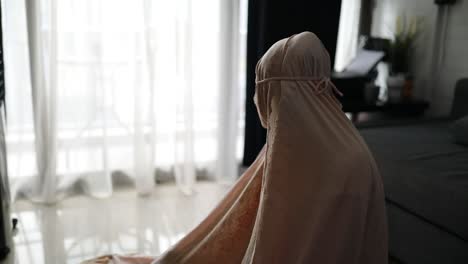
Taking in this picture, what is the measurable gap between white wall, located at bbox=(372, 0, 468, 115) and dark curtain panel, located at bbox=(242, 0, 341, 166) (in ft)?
2.63

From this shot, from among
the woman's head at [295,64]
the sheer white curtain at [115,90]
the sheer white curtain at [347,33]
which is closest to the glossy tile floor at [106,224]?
the sheer white curtain at [115,90]

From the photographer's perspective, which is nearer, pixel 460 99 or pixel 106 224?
pixel 106 224

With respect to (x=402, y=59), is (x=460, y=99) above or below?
below

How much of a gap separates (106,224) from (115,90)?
900 mm

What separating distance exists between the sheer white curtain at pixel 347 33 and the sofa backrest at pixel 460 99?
3.17 feet

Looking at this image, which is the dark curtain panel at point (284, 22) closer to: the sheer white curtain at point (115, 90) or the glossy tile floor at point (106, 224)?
the sheer white curtain at point (115, 90)

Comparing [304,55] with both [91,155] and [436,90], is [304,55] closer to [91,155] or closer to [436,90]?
[91,155]

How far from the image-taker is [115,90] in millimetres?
3051

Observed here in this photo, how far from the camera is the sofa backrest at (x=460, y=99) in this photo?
3094 mm

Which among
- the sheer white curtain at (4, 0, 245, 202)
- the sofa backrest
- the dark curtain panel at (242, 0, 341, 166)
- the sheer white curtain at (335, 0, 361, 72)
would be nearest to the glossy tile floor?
the sheer white curtain at (4, 0, 245, 202)

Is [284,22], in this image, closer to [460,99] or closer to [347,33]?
[347,33]

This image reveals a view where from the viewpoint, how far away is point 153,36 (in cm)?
304

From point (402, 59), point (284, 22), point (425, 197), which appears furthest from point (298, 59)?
point (402, 59)

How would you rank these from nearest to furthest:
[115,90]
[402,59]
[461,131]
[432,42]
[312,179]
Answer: [312,179], [461,131], [115,90], [432,42], [402,59]
